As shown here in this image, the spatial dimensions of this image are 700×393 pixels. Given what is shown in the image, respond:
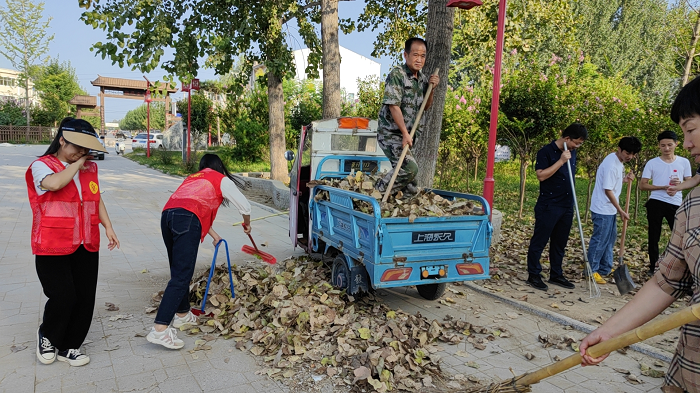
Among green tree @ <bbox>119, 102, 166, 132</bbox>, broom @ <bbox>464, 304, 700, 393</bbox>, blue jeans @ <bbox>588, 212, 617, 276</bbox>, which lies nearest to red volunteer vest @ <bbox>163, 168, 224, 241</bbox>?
broom @ <bbox>464, 304, 700, 393</bbox>

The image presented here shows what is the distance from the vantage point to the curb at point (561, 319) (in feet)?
13.6

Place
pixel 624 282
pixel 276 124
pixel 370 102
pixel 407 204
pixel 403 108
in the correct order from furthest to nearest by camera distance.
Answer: pixel 370 102
pixel 276 124
pixel 624 282
pixel 403 108
pixel 407 204

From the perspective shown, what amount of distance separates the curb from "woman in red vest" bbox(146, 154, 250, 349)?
324cm

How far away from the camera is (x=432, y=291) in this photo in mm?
5562

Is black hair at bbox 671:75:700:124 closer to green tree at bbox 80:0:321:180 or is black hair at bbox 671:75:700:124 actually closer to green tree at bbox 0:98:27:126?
green tree at bbox 80:0:321:180

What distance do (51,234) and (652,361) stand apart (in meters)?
5.02

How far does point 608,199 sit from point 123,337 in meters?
5.79

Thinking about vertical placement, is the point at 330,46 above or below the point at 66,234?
above

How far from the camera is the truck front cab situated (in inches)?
264

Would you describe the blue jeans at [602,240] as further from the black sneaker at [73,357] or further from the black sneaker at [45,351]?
the black sneaker at [45,351]

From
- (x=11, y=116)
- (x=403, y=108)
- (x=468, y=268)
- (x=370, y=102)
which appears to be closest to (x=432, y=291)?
(x=468, y=268)

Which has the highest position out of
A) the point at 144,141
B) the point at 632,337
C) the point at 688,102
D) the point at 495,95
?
the point at 495,95

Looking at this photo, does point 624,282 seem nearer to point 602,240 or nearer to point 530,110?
point 602,240

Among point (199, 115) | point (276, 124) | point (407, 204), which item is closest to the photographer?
point (407, 204)
